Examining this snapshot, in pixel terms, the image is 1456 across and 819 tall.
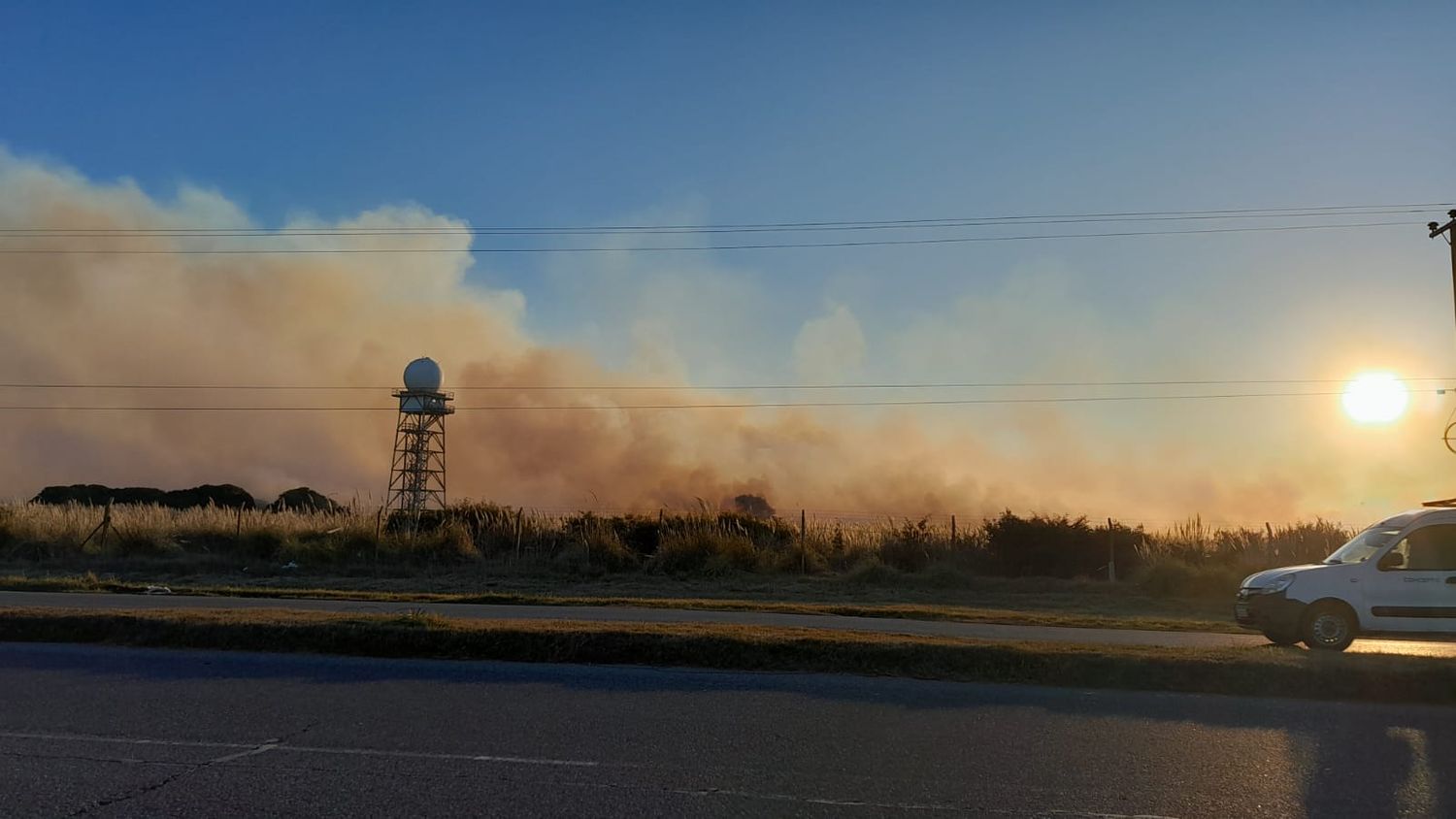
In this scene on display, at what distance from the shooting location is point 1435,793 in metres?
6.02

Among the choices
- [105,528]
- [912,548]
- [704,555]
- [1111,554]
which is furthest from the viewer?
[105,528]

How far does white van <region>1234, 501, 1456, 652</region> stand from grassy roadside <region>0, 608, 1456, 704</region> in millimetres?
1561

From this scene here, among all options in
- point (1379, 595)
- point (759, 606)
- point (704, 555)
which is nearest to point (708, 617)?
point (759, 606)

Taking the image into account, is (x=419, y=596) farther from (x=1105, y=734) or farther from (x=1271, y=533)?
(x=1271, y=533)

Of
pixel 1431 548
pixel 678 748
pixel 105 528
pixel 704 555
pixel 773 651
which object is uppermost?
pixel 105 528

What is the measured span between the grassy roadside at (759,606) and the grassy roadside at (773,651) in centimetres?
554

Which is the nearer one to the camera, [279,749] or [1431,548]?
[279,749]

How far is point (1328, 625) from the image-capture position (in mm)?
13086

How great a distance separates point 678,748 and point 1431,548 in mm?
11611

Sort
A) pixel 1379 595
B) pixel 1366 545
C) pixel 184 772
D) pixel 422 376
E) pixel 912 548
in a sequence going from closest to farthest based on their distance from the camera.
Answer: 1. pixel 184 772
2. pixel 1379 595
3. pixel 1366 545
4. pixel 912 548
5. pixel 422 376

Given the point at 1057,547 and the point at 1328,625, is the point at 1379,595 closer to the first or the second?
the point at 1328,625

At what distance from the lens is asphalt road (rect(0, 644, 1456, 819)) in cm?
580

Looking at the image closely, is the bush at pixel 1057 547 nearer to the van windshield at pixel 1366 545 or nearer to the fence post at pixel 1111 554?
the fence post at pixel 1111 554

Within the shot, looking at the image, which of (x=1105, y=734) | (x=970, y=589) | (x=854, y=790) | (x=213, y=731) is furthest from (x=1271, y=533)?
(x=213, y=731)
